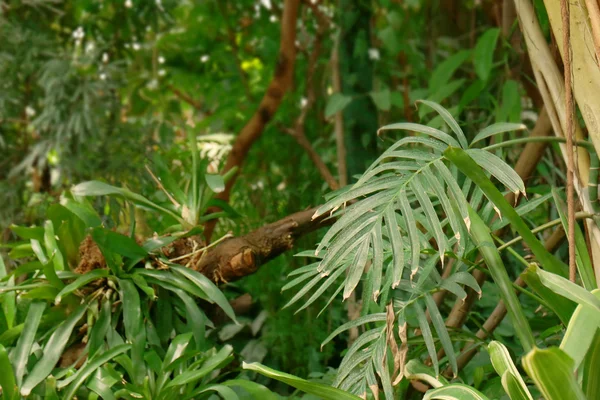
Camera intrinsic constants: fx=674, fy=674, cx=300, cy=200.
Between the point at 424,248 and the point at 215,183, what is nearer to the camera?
the point at 424,248

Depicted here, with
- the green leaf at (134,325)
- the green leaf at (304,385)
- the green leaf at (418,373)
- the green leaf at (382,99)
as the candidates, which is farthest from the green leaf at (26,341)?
the green leaf at (382,99)

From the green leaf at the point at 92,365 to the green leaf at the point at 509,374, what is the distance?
0.52 meters

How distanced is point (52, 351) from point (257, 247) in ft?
1.06

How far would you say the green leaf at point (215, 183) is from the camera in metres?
1.04

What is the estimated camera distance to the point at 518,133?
5.22ft

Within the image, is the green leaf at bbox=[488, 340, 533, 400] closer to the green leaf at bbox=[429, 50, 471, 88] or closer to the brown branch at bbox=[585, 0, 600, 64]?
the brown branch at bbox=[585, 0, 600, 64]

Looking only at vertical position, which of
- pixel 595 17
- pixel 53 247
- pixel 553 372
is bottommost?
pixel 53 247

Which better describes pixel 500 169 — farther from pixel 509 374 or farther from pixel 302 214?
pixel 302 214

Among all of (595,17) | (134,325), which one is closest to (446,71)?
(595,17)

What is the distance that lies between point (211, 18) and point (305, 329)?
45.9 inches

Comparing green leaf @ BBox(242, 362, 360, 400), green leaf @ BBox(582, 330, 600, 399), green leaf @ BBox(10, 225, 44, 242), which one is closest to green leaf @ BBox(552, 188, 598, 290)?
green leaf @ BBox(582, 330, 600, 399)

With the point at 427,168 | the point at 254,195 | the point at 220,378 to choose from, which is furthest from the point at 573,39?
the point at 254,195

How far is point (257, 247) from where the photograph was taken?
1001 mm

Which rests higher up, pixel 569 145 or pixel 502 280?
pixel 569 145
